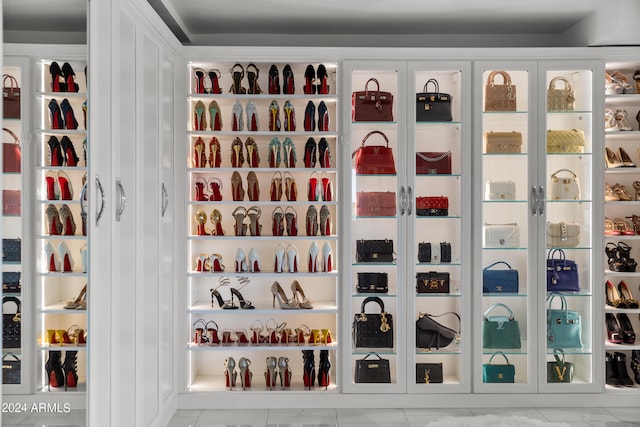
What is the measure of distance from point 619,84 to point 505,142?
40.8 inches

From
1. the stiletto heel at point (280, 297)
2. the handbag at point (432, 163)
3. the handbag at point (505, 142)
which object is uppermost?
the handbag at point (505, 142)

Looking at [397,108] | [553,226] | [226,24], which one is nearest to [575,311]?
[553,226]

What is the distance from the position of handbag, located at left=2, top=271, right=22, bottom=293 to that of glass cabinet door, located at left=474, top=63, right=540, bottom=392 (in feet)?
10.9

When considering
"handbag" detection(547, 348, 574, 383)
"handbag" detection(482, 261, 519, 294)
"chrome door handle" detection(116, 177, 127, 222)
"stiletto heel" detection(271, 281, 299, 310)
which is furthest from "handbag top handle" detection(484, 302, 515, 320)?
"chrome door handle" detection(116, 177, 127, 222)

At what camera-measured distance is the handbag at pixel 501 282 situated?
4.41 metres

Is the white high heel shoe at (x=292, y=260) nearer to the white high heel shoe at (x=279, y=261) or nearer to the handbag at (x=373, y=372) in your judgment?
the white high heel shoe at (x=279, y=261)

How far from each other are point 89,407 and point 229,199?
8.09 feet

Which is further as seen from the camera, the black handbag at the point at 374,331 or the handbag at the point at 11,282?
the black handbag at the point at 374,331

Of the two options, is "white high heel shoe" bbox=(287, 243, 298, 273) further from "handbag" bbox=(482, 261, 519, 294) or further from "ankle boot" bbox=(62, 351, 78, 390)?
"ankle boot" bbox=(62, 351, 78, 390)

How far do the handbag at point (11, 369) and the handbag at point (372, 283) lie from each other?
9.18 feet

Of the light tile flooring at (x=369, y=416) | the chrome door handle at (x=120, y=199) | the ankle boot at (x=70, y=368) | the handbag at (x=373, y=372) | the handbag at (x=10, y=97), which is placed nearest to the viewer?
the handbag at (x=10, y=97)

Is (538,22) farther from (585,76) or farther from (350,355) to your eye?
(350,355)

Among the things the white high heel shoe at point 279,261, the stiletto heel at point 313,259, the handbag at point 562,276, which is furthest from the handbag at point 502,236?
the white high heel shoe at point 279,261

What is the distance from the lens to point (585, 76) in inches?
174
